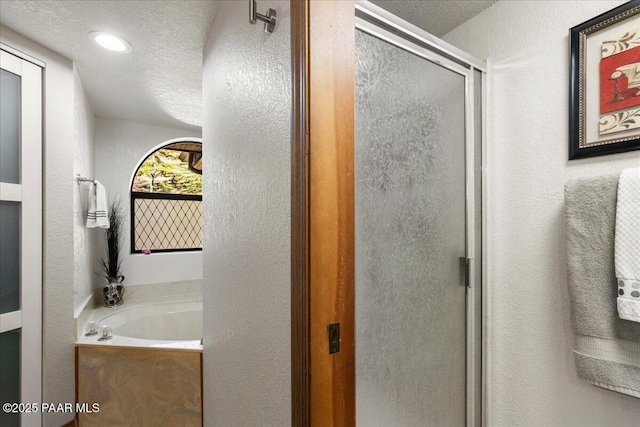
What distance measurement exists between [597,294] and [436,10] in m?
1.17

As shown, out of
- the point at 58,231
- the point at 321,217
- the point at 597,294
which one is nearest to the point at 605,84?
the point at 597,294

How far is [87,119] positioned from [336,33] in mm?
2419

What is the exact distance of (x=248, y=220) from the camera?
943 millimetres

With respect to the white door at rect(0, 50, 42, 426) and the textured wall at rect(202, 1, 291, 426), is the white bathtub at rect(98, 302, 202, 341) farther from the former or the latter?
the textured wall at rect(202, 1, 291, 426)

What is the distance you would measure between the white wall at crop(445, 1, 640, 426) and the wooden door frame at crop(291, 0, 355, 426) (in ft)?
2.71

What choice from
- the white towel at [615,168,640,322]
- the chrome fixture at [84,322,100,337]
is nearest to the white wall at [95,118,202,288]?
the chrome fixture at [84,322,100,337]

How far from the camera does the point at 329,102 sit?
2.18 feet

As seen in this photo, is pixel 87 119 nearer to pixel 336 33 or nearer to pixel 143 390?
pixel 143 390

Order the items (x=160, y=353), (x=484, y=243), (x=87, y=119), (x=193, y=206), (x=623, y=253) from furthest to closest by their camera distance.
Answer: (x=193, y=206) < (x=87, y=119) < (x=160, y=353) < (x=484, y=243) < (x=623, y=253)

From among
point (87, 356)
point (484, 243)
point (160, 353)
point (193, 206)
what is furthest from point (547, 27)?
point (193, 206)

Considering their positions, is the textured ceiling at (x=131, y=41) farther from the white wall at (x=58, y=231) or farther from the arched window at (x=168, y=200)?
the arched window at (x=168, y=200)

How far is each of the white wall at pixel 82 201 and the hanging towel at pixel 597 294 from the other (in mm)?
2392

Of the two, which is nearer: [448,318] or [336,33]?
[336,33]

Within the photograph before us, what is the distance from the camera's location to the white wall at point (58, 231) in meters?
1.70
